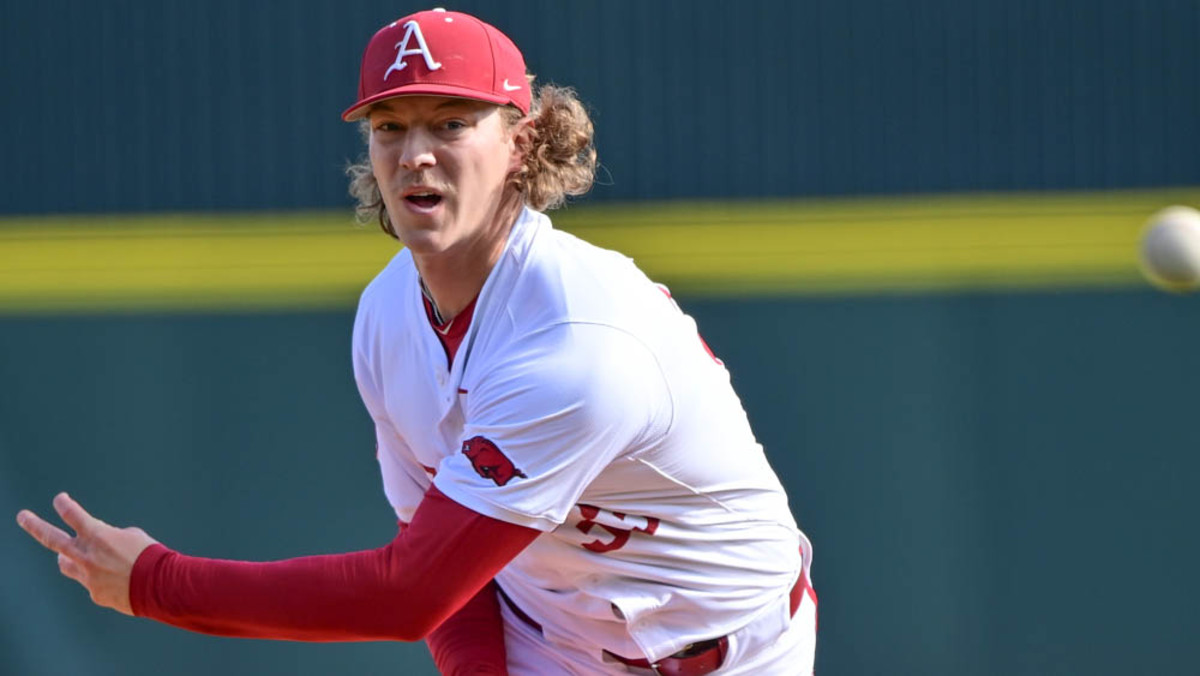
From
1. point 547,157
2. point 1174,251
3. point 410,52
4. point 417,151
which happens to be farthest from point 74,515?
point 1174,251

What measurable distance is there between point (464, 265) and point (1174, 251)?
1922 millimetres

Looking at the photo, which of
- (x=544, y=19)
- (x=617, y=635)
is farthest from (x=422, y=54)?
(x=544, y=19)

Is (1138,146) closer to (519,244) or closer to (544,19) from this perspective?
(544,19)

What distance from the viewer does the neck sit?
244 centimetres

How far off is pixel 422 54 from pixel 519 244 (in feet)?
1.14

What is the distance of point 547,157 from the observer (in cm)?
265

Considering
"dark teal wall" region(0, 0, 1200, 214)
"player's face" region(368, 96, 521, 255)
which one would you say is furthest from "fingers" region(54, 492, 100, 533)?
"dark teal wall" region(0, 0, 1200, 214)

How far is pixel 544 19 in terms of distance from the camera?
14.6 ft

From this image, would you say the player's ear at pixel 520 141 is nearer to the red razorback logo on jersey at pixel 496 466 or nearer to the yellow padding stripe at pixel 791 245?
the red razorback logo on jersey at pixel 496 466

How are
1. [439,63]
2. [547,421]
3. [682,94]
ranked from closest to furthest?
[547,421] < [439,63] < [682,94]

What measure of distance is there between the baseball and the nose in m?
2.00

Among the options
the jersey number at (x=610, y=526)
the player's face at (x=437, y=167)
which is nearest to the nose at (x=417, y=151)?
the player's face at (x=437, y=167)

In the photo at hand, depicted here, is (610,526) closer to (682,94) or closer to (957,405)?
(957,405)

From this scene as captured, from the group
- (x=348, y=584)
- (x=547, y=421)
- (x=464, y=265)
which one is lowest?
(x=348, y=584)
